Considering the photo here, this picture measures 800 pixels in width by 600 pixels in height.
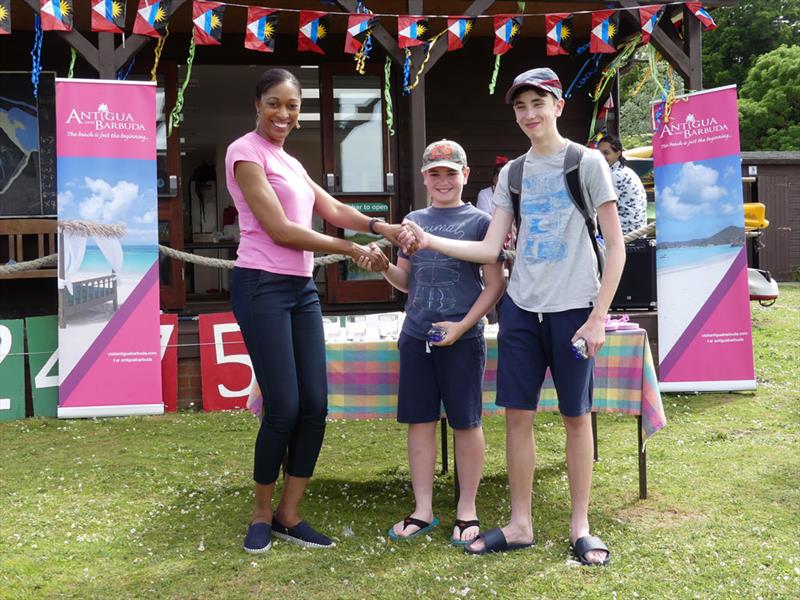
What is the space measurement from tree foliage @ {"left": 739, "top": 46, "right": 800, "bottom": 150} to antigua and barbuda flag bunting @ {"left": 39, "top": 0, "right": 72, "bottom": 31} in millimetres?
25660

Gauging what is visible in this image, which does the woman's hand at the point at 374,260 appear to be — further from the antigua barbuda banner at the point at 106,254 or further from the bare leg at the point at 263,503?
the antigua barbuda banner at the point at 106,254

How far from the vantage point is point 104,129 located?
575cm

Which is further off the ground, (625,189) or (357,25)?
(357,25)

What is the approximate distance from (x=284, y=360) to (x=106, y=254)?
3.17 meters

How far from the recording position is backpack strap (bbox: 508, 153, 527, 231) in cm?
326

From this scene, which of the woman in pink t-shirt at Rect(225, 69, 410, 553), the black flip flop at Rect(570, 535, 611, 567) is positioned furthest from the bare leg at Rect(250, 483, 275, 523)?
the black flip flop at Rect(570, 535, 611, 567)

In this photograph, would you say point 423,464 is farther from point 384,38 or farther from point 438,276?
point 384,38

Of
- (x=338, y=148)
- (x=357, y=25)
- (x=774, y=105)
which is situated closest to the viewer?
(x=357, y=25)

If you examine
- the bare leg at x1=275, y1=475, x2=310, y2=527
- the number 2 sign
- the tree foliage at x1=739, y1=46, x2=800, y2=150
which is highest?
the tree foliage at x1=739, y1=46, x2=800, y2=150

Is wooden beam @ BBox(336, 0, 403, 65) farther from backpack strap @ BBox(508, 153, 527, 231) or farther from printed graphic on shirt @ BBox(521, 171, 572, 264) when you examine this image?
printed graphic on shirt @ BBox(521, 171, 572, 264)

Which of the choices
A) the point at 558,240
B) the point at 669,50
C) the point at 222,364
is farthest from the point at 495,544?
the point at 669,50

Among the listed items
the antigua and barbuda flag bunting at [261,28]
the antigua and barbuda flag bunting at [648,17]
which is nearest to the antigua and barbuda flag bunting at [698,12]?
the antigua and barbuda flag bunting at [648,17]

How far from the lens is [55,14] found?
567 cm

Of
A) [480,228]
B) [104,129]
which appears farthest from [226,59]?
[480,228]
